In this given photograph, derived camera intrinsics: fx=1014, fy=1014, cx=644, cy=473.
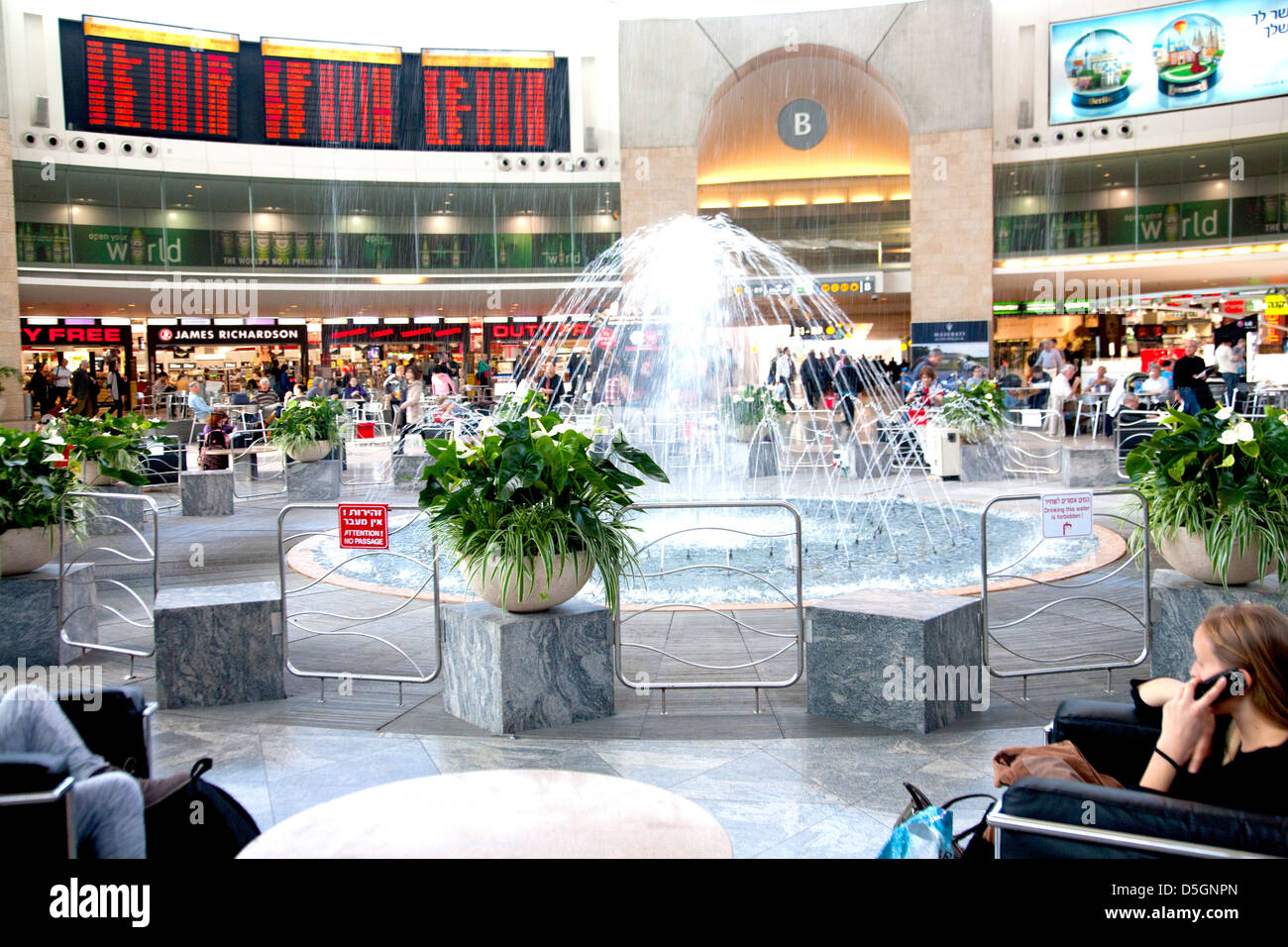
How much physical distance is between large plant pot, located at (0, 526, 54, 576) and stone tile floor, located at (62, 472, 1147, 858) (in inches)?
29.8

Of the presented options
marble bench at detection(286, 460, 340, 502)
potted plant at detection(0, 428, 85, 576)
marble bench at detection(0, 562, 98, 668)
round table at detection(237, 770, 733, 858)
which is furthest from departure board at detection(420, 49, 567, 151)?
round table at detection(237, 770, 733, 858)

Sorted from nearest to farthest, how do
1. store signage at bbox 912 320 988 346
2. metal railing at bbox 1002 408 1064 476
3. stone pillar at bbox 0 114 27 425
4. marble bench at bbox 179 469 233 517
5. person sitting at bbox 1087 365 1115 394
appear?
marble bench at bbox 179 469 233 517 < metal railing at bbox 1002 408 1064 476 < person sitting at bbox 1087 365 1115 394 < stone pillar at bbox 0 114 27 425 < store signage at bbox 912 320 988 346

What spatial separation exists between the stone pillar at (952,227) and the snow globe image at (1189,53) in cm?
497

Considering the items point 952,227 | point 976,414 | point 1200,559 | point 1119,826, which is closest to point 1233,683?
point 1119,826

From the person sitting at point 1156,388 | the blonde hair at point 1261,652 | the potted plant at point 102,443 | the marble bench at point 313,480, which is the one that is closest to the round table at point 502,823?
the blonde hair at point 1261,652

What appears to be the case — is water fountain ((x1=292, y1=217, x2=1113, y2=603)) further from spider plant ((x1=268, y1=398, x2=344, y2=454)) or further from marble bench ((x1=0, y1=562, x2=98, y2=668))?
spider plant ((x1=268, y1=398, x2=344, y2=454))

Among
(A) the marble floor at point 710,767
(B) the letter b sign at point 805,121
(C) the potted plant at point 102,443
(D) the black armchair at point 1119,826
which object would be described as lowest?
(A) the marble floor at point 710,767

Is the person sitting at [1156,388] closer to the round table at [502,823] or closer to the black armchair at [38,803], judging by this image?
the round table at [502,823]

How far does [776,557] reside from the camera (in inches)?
368

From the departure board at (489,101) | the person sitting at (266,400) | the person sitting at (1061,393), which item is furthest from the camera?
the departure board at (489,101)

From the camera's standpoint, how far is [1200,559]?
533cm

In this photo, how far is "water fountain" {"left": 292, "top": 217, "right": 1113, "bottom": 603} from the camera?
8.76 meters

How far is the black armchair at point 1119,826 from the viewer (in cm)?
226
